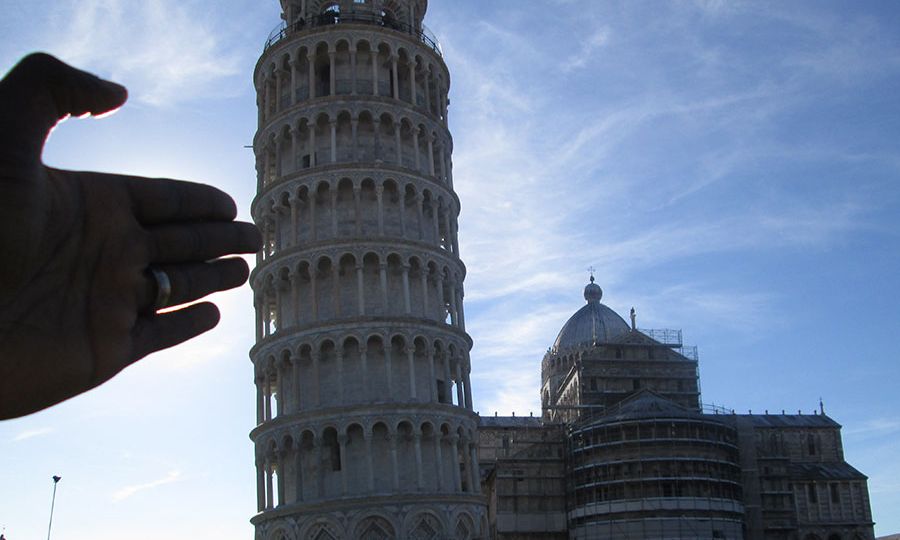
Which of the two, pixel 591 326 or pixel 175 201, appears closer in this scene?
pixel 175 201

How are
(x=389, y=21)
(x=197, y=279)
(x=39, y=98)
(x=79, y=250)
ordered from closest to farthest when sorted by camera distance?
(x=39, y=98), (x=79, y=250), (x=197, y=279), (x=389, y=21)

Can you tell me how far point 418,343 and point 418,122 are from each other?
38.0 ft

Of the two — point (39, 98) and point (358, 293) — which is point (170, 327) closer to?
point (39, 98)

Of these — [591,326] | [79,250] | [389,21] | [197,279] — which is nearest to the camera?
[79,250]

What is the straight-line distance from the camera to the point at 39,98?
17.3 ft

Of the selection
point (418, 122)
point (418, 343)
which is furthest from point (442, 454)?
point (418, 122)

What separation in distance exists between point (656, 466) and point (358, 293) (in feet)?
101

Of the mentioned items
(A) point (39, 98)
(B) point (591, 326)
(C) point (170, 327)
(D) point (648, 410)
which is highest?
(B) point (591, 326)

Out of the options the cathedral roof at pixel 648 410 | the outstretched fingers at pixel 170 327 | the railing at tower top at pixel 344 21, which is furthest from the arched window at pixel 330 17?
the outstretched fingers at pixel 170 327

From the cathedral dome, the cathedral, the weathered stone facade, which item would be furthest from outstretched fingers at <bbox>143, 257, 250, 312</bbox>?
the cathedral dome

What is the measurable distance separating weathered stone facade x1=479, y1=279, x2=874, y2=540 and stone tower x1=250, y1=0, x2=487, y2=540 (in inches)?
962

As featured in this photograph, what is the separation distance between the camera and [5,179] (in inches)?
203

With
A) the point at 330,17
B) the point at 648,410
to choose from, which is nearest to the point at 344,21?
the point at 330,17

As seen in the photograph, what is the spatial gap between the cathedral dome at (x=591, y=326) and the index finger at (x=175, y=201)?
296 ft
